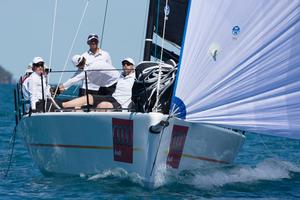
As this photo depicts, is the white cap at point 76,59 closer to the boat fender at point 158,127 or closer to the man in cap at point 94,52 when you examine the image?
the man in cap at point 94,52

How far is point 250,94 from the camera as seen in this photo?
10477 mm

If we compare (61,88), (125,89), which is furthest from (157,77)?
(61,88)

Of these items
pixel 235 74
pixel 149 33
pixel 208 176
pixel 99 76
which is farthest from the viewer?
pixel 149 33

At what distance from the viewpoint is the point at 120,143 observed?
1144cm

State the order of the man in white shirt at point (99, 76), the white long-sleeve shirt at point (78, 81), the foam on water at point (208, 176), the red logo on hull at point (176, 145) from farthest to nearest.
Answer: the man in white shirt at point (99, 76), the white long-sleeve shirt at point (78, 81), the foam on water at point (208, 176), the red logo on hull at point (176, 145)

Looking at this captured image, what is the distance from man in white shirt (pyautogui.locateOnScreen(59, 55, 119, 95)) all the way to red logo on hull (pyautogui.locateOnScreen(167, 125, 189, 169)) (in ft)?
6.66

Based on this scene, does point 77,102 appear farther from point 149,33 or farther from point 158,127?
point 158,127

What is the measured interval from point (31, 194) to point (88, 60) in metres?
2.54

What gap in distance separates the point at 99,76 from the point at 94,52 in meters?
Answer: 0.52

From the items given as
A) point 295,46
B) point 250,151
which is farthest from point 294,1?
point 250,151

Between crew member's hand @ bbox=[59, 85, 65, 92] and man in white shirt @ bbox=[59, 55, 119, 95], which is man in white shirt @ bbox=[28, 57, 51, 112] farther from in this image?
man in white shirt @ bbox=[59, 55, 119, 95]

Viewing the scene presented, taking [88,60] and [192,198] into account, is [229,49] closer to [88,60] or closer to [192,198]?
[192,198]

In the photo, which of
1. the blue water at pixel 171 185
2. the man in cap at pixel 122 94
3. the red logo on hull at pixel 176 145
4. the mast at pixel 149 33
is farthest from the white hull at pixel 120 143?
the mast at pixel 149 33

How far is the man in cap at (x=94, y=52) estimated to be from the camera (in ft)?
43.4
